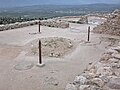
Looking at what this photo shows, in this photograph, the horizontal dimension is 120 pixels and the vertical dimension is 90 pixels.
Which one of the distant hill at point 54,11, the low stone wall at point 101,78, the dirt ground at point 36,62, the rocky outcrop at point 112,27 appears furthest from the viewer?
the distant hill at point 54,11

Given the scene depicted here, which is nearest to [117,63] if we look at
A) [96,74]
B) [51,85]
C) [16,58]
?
[96,74]

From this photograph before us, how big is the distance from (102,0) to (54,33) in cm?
13196

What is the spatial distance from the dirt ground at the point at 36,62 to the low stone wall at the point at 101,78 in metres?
1.29

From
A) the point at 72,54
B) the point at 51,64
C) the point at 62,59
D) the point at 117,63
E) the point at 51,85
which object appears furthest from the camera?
the point at 72,54

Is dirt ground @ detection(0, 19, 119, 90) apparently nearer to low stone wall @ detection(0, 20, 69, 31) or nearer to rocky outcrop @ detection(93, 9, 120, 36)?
rocky outcrop @ detection(93, 9, 120, 36)

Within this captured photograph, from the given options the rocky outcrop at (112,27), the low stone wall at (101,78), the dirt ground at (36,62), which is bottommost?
the dirt ground at (36,62)

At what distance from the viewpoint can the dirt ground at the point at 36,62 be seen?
747 centimetres

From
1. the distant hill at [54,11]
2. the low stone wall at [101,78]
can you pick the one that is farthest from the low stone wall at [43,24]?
the distant hill at [54,11]

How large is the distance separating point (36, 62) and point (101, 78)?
4.06m

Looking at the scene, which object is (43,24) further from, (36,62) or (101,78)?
(101,78)

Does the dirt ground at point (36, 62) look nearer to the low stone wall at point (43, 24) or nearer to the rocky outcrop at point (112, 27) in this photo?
the rocky outcrop at point (112, 27)

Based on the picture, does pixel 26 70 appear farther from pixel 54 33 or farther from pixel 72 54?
pixel 54 33

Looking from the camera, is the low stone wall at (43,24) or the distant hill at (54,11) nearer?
the low stone wall at (43,24)

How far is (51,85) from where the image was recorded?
7.29 meters
